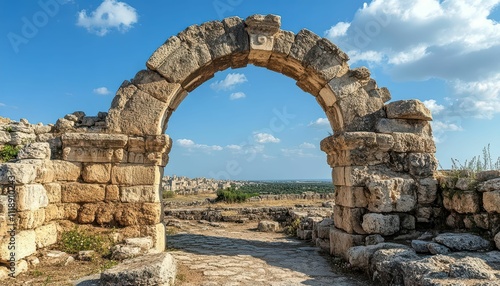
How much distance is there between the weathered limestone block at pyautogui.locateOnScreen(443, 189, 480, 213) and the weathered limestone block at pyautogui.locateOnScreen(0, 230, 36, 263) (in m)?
6.07

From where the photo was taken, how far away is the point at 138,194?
19.7 ft

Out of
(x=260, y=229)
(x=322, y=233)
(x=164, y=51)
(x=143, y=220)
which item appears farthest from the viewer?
(x=260, y=229)

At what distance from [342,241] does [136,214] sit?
134 inches

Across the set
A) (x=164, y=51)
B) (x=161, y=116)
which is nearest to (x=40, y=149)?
(x=161, y=116)

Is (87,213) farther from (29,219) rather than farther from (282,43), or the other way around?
(282,43)

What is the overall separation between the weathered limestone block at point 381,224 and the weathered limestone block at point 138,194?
3.43 m

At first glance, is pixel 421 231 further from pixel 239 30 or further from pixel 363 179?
pixel 239 30

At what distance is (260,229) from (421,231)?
5.52 metres

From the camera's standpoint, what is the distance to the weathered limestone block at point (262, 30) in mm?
6458

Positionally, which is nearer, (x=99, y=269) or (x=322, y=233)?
(x=99, y=269)

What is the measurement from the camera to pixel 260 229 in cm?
1071

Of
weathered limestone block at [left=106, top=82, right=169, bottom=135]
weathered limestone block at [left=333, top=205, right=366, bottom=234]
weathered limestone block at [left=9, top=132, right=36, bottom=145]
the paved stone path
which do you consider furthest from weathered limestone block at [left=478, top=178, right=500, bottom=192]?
weathered limestone block at [left=9, top=132, right=36, bottom=145]

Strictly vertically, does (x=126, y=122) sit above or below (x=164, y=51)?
below

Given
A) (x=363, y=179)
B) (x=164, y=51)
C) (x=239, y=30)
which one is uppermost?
(x=239, y=30)
